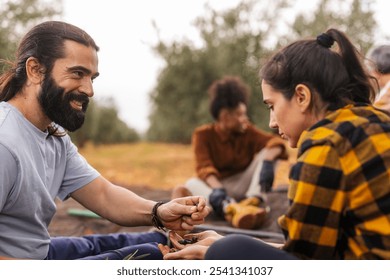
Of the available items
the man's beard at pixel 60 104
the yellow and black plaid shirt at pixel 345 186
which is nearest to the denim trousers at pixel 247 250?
the yellow and black plaid shirt at pixel 345 186

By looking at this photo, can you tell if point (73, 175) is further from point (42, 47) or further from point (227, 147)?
point (227, 147)

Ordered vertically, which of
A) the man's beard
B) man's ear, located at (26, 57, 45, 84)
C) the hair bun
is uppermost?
the hair bun

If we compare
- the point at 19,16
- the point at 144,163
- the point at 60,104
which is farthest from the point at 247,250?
the point at 144,163

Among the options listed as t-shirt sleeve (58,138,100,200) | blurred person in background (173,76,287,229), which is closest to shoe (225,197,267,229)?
blurred person in background (173,76,287,229)

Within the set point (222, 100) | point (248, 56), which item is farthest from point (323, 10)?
point (222, 100)

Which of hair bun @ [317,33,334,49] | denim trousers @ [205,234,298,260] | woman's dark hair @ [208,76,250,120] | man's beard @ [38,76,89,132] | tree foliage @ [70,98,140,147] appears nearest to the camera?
denim trousers @ [205,234,298,260]

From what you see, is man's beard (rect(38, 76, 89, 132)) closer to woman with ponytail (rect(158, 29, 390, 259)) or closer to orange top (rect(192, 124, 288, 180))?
woman with ponytail (rect(158, 29, 390, 259))

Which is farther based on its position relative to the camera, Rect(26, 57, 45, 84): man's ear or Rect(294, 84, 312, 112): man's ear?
Rect(26, 57, 45, 84): man's ear

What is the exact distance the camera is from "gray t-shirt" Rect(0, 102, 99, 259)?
1.67 m

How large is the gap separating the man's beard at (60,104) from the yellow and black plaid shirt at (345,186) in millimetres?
934

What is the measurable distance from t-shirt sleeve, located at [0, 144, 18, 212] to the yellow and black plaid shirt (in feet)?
2.92

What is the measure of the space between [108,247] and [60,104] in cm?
69

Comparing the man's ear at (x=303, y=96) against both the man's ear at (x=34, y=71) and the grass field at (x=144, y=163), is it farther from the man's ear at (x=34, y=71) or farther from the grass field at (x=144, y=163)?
the grass field at (x=144, y=163)

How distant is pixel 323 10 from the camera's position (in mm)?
6758
